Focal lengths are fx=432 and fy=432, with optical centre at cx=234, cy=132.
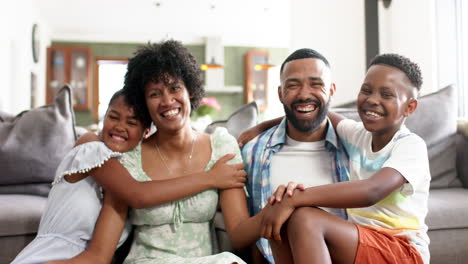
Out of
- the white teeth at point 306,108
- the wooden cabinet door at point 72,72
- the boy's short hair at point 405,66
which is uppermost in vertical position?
the wooden cabinet door at point 72,72

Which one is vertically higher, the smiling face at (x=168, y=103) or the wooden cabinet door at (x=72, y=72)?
the wooden cabinet door at (x=72, y=72)

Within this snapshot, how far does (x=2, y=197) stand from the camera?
6.74 feet

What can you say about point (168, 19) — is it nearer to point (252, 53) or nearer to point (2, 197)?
point (252, 53)

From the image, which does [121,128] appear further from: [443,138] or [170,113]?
[443,138]

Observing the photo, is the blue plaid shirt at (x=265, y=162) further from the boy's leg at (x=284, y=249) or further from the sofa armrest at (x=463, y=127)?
the sofa armrest at (x=463, y=127)

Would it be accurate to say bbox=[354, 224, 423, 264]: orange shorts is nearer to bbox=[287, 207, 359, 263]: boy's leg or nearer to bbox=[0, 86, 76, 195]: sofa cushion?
bbox=[287, 207, 359, 263]: boy's leg

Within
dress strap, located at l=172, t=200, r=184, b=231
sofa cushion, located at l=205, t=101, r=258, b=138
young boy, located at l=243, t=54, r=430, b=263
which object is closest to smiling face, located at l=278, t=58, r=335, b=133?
young boy, located at l=243, t=54, r=430, b=263

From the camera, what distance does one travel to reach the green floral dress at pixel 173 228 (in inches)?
59.1

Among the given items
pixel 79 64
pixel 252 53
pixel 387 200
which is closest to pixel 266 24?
pixel 252 53

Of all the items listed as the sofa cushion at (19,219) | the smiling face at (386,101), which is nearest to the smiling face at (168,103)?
the smiling face at (386,101)

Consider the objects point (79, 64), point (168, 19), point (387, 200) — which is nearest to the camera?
point (387, 200)

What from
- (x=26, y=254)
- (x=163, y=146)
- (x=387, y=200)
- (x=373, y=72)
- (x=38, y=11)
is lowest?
(x=26, y=254)

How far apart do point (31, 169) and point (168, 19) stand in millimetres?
5843

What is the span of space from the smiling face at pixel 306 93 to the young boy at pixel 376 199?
5.9 inches
